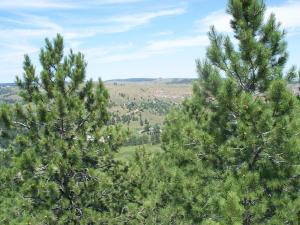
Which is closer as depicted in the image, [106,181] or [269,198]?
[269,198]

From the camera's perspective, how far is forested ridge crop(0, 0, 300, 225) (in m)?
14.4

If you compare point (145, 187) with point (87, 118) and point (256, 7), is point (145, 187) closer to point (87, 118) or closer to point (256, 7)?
point (87, 118)

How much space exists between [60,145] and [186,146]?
6.46m

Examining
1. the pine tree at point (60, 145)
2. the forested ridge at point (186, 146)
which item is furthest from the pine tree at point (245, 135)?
the pine tree at point (60, 145)

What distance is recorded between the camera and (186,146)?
56.3 feet

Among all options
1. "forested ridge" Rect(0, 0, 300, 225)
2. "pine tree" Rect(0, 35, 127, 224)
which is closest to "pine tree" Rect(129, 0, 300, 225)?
"forested ridge" Rect(0, 0, 300, 225)

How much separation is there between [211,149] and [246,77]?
3.35m

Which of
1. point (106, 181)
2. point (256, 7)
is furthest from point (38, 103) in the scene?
point (256, 7)

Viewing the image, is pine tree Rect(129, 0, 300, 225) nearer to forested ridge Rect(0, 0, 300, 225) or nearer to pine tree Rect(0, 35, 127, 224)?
forested ridge Rect(0, 0, 300, 225)

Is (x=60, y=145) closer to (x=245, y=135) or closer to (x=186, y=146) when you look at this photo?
(x=186, y=146)

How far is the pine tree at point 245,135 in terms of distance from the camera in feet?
46.7

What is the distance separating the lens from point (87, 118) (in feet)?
69.3

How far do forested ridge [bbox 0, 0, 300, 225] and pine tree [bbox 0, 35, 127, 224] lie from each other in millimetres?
58

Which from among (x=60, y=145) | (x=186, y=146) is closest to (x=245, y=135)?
(x=186, y=146)
